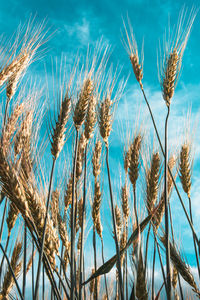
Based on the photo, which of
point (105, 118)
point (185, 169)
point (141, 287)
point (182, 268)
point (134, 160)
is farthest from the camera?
point (134, 160)

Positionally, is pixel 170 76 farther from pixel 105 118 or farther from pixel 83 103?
pixel 83 103

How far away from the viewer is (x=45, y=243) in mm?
1694

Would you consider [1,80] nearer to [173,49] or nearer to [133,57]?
[133,57]

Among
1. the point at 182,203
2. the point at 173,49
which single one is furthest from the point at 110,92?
the point at 182,203

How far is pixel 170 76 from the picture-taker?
8.09 ft

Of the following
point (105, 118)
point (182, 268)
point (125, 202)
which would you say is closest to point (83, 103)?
point (105, 118)

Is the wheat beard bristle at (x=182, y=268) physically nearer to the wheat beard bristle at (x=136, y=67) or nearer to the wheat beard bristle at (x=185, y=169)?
the wheat beard bristle at (x=185, y=169)

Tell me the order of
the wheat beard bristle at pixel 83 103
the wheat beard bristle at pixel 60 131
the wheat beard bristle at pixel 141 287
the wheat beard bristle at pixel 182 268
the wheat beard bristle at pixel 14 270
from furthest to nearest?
the wheat beard bristle at pixel 14 270 → the wheat beard bristle at pixel 83 103 → the wheat beard bristle at pixel 60 131 → the wheat beard bristle at pixel 182 268 → the wheat beard bristle at pixel 141 287

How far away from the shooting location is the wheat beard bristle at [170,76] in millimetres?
2355

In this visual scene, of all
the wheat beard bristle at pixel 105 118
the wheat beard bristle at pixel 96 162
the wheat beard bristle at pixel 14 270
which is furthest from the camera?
the wheat beard bristle at pixel 96 162

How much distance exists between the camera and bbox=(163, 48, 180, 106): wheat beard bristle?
2.35m

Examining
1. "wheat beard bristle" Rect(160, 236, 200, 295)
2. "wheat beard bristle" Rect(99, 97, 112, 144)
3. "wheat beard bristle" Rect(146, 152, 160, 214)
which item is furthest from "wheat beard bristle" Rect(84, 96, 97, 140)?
"wheat beard bristle" Rect(160, 236, 200, 295)

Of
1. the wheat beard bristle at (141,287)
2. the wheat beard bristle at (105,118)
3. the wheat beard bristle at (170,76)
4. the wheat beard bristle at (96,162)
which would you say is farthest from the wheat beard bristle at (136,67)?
the wheat beard bristle at (141,287)

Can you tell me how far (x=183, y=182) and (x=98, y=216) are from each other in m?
0.90
